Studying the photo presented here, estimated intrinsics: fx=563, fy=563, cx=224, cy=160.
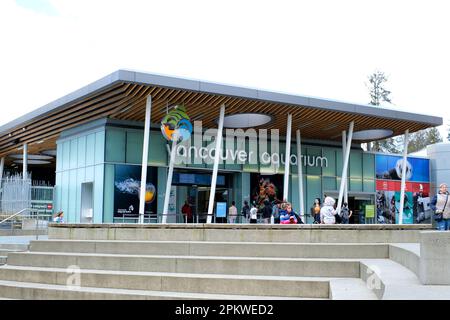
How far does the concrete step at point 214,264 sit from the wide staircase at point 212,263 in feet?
0.06

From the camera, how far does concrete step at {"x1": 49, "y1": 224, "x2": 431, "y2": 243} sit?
12266 millimetres

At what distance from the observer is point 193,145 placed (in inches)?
1131

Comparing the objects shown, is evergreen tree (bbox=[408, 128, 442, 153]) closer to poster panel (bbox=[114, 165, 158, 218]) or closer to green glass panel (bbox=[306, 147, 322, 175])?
green glass panel (bbox=[306, 147, 322, 175])

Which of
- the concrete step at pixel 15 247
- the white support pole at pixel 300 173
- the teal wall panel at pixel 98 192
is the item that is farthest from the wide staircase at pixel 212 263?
the white support pole at pixel 300 173

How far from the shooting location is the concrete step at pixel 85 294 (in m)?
9.57

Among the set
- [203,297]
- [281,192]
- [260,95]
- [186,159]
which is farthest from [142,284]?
[281,192]

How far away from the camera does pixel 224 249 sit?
1187 cm

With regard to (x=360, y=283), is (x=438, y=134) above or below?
above

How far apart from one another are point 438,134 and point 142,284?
8347cm

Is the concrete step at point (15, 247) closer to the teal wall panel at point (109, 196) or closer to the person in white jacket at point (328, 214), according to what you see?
the person in white jacket at point (328, 214)

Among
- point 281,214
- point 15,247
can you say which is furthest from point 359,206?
point 15,247

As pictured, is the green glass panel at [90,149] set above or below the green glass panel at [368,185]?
above

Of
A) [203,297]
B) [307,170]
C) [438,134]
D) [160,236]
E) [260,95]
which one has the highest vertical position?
[438,134]
